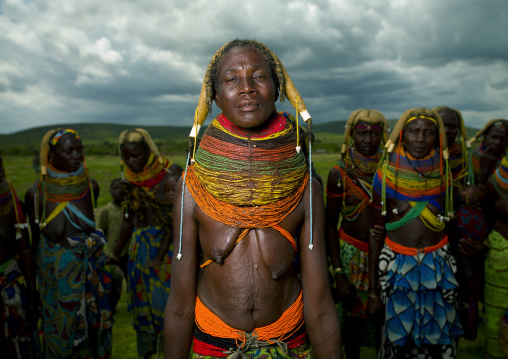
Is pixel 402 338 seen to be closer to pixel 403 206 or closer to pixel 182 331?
pixel 403 206

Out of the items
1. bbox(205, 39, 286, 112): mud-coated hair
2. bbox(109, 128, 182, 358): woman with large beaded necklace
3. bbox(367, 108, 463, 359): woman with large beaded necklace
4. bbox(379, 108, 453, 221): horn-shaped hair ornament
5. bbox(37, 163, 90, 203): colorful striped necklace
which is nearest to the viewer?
bbox(205, 39, 286, 112): mud-coated hair

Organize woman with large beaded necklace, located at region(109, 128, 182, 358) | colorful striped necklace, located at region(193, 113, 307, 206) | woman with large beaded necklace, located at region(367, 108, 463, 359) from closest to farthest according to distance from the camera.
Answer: colorful striped necklace, located at region(193, 113, 307, 206), woman with large beaded necklace, located at region(367, 108, 463, 359), woman with large beaded necklace, located at region(109, 128, 182, 358)

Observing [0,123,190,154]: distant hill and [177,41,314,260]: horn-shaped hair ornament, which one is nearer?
[177,41,314,260]: horn-shaped hair ornament

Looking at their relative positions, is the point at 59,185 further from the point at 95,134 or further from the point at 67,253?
the point at 95,134

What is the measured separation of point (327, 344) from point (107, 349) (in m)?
3.73

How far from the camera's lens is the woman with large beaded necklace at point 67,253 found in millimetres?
4262

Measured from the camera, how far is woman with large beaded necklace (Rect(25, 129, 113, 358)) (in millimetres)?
4262

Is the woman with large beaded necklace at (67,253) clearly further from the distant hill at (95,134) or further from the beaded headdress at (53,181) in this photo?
the distant hill at (95,134)

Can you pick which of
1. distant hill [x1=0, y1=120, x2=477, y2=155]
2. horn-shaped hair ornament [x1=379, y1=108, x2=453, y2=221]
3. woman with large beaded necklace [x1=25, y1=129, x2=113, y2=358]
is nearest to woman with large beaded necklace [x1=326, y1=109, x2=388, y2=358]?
horn-shaped hair ornament [x1=379, y1=108, x2=453, y2=221]

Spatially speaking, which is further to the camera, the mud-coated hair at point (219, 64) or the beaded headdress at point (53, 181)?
the beaded headdress at point (53, 181)

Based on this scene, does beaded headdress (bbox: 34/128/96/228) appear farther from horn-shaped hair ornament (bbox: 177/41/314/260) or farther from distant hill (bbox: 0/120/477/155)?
distant hill (bbox: 0/120/477/155)

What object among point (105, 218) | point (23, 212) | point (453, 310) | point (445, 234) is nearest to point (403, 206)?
point (445, 234)

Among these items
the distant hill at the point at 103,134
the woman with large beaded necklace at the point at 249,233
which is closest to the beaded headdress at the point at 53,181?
the woman with large beaded necklace at the point at 249,233

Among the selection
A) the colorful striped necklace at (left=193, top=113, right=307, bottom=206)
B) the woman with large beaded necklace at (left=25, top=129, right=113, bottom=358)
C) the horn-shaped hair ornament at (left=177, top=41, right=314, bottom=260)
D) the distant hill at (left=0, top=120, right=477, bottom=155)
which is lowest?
the woman with large beaded necklace at (left=25, top=129, right=113, bottom=358)
